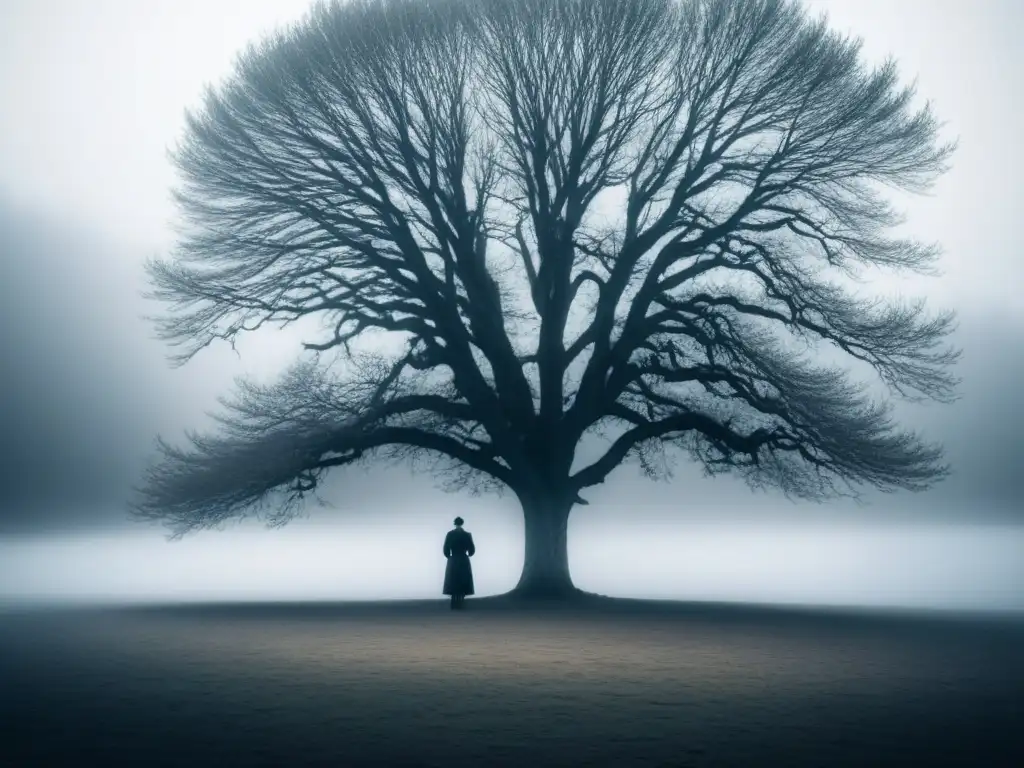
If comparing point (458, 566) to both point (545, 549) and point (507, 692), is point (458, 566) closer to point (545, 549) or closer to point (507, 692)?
point (545, 549)

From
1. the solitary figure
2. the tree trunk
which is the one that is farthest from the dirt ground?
the tree trunk

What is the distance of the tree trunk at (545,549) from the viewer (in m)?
29.1

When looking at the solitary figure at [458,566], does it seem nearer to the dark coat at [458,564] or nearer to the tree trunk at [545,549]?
the dark coat at [458,564]

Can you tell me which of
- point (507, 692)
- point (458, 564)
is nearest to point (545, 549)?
point (458, 564)

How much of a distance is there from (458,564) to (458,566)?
50 mm

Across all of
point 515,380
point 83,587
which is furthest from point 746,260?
point 83,587

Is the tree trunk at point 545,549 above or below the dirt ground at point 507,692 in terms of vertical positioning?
above

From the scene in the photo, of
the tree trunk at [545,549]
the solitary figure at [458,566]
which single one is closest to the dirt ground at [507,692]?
the solitary figure at [458,566]

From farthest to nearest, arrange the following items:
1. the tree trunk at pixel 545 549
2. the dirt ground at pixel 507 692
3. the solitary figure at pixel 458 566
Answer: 1. the tree trunk at pixel 545 549
2. the solitary figure at pixel 458 566
3. the dirt ground at pixel 507 692

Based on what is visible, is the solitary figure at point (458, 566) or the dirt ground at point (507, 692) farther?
the solitary figure at point (458, 566)

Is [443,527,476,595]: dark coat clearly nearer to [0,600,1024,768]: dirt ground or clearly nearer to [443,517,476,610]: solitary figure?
[443,517,476,610]: solitary figure

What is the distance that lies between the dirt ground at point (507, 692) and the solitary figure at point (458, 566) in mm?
2438

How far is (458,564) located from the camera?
27.1 m

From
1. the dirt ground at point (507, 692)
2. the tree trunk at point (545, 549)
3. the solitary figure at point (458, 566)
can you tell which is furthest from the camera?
the tree trunk at point (545, 549)
